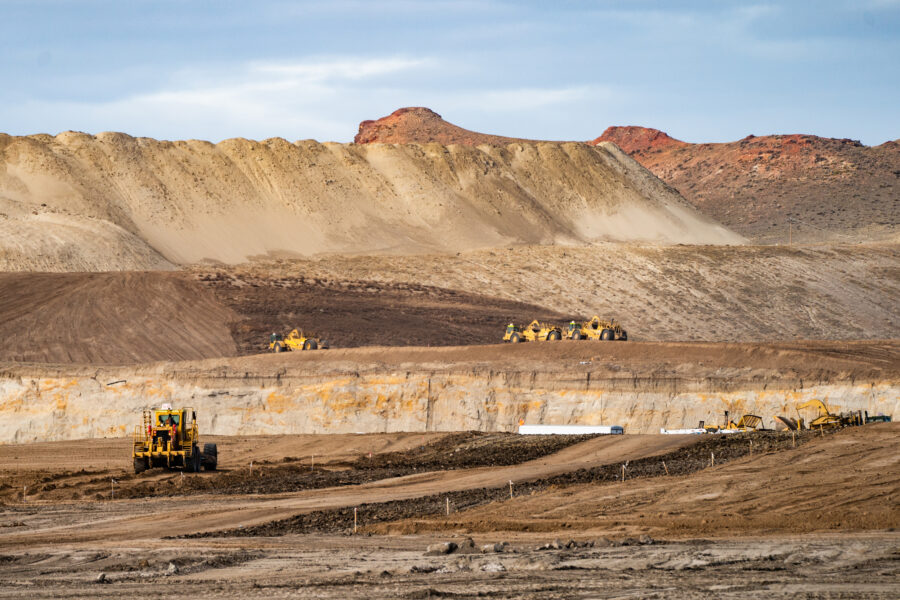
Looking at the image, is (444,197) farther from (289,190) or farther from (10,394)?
(10,394)

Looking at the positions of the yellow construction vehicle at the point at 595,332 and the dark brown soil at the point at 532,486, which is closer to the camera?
the dark brown soil at the point at 532,486

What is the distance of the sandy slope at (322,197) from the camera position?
294 ft

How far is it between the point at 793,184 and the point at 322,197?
212 ft

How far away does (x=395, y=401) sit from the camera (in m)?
39.3

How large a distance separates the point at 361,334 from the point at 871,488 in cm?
4232

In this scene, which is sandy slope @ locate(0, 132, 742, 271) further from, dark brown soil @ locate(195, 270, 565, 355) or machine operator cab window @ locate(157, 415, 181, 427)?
machine operator cab window @ locate(157, 415, 181, 427)

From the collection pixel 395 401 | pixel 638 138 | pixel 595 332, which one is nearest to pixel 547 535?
pixel 395 401

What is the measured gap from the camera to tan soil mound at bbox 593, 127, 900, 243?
122 meters

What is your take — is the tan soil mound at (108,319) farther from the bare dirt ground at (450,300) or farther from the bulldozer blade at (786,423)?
the bulldozer blade at (786,423)

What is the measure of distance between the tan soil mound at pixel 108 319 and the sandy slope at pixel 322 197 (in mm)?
13026

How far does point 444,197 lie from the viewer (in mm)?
104562

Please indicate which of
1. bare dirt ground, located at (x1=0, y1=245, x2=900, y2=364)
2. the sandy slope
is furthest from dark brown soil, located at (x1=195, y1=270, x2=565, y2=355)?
the sandy slope

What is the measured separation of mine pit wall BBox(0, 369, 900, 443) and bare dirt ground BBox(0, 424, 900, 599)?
24.2 ft

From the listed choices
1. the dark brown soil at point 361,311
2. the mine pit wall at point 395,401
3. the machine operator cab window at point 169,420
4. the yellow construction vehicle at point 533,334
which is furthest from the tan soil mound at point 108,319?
the machine operator cab window at point 169,420
